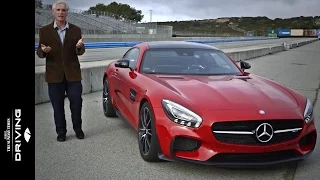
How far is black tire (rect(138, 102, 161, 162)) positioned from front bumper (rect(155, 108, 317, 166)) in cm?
12

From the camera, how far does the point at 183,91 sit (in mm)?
4246

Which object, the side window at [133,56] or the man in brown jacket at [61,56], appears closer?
the man in brown jacket at [61,56]

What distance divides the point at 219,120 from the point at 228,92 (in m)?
0.65

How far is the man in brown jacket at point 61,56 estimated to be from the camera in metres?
4.80

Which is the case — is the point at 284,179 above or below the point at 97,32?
below

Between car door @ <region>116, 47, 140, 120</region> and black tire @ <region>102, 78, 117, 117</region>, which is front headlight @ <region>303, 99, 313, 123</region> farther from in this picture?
black tire @ <region>102, 78, 117, 117</region>

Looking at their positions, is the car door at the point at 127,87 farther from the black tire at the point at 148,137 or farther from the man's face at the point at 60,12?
the man's face at the point at 60,12

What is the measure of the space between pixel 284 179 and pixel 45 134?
3432 millimetres

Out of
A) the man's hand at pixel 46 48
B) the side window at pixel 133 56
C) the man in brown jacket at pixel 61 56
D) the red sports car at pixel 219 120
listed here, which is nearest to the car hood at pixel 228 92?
the red sports car at pixel 219 120

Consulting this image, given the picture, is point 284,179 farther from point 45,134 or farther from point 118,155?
point 45,134

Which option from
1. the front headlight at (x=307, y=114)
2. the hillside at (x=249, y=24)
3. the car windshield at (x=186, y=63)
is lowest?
the front headlight at (x=307, y=114)

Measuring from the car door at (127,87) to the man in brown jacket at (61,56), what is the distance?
65cm

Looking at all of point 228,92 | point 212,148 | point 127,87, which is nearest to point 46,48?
point 127,87
